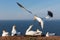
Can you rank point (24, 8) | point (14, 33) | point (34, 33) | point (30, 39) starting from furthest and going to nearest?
point (14, 33) → point (34, 33) → point (30, 39) → point (24, 8)

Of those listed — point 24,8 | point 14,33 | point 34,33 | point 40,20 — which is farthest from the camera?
point 14,33

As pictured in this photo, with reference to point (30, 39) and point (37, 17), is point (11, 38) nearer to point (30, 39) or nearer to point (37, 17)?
point (30, 39)

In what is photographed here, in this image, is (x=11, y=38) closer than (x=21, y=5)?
No

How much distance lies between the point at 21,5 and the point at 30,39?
319 centimetres

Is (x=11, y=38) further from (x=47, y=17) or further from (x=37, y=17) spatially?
(x=47, y=17)

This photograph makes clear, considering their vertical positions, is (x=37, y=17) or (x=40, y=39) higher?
(x=37, y=17)

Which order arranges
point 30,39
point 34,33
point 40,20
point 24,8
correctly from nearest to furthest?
point 24,8 < point 40,20 < point 30,39 < point 34,33

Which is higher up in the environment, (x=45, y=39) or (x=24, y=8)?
(x=24, y=8)

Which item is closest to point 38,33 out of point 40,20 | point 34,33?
point 34,33

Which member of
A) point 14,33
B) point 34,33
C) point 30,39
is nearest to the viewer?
point 30,39

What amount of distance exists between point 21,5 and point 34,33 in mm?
5193

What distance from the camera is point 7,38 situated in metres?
17.2

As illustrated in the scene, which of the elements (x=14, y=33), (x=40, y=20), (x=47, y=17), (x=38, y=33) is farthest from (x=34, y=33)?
(x=47, y=17)

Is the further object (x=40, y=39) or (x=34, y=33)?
(x=34, y=33)
